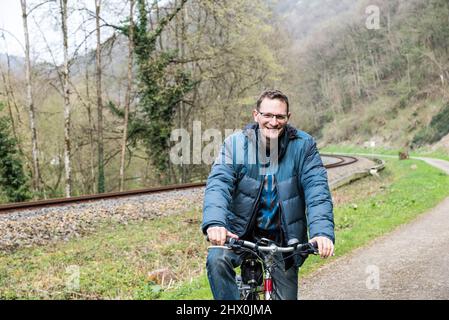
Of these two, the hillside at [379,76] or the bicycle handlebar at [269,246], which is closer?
the bicycle handlebar at [269,246]

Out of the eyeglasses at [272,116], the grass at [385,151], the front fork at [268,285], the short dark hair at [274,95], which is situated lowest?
the grass at [385,151]

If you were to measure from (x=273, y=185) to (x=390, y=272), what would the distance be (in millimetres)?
4199

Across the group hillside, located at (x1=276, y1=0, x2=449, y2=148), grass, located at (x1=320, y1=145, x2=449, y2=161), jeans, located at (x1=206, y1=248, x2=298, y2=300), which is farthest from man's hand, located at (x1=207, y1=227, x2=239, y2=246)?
hillside, located at (x1=276, y1=0, x2=449, y2=148)

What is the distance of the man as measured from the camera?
3.38m

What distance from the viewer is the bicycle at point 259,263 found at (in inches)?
118

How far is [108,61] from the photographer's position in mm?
25516

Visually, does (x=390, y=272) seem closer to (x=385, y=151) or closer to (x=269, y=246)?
(x=269, y=246)

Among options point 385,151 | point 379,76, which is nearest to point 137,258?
point 385,151

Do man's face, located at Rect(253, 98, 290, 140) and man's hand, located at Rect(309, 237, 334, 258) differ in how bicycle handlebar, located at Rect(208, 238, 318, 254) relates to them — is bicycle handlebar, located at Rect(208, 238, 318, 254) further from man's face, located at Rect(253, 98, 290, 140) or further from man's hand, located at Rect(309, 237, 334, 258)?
man's face, located at Rect(253, 98, 290, 140)

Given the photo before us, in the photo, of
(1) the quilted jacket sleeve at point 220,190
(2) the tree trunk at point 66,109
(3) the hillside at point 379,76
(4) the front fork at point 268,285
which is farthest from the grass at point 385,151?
(4) the front fork at point 268,285

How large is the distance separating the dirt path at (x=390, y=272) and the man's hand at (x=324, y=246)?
299cm

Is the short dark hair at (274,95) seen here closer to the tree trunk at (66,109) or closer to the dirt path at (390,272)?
the dirt path at (390,272)

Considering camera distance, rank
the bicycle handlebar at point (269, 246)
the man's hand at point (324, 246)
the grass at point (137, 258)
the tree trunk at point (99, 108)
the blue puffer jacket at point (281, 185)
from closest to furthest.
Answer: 1. the bicycle handlebar at point (269, 246)
2. the man's hand at point (324, 246)
3. the blue puffer jacket at point (281, 185)
4. the grass at point (137, 258)
5. the tree trunk at point (99, 108)

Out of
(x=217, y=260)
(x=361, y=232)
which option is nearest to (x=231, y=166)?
(x=217, y=260)
